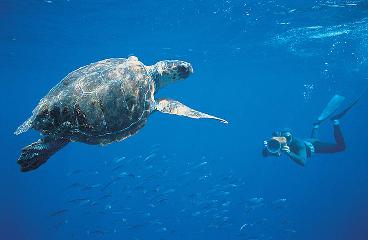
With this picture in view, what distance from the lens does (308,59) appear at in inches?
1179

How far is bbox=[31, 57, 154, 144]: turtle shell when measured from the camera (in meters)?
4.32

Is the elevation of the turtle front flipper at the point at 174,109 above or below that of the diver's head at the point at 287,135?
above

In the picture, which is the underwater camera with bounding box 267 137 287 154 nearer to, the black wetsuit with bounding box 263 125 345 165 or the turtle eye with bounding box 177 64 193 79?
the black wetsuit with bounding box 263 125 345 165

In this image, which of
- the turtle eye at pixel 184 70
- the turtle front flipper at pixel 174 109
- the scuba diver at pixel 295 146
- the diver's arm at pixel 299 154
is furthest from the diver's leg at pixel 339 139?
the turtle front flipper at pixel 174 109

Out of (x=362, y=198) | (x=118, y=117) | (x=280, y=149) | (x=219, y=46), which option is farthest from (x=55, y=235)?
(x=362, y=198)

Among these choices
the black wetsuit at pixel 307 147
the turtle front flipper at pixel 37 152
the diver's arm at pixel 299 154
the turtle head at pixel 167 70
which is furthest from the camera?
the black wetsuit at pixel 307 147

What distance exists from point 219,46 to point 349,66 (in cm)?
1801

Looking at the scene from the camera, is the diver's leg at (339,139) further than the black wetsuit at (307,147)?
Yes

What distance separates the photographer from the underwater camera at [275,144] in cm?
966

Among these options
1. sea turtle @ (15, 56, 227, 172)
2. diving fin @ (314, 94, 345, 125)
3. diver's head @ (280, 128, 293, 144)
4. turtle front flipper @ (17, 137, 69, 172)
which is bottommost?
diving fin @ (314, 94, 345, 125)

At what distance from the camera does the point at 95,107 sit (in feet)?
14.4

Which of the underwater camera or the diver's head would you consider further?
the diver's head

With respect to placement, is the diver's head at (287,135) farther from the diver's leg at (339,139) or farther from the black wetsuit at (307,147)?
the diver's leg at (339,139)

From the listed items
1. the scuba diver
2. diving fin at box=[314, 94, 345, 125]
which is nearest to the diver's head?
the scuba diver
